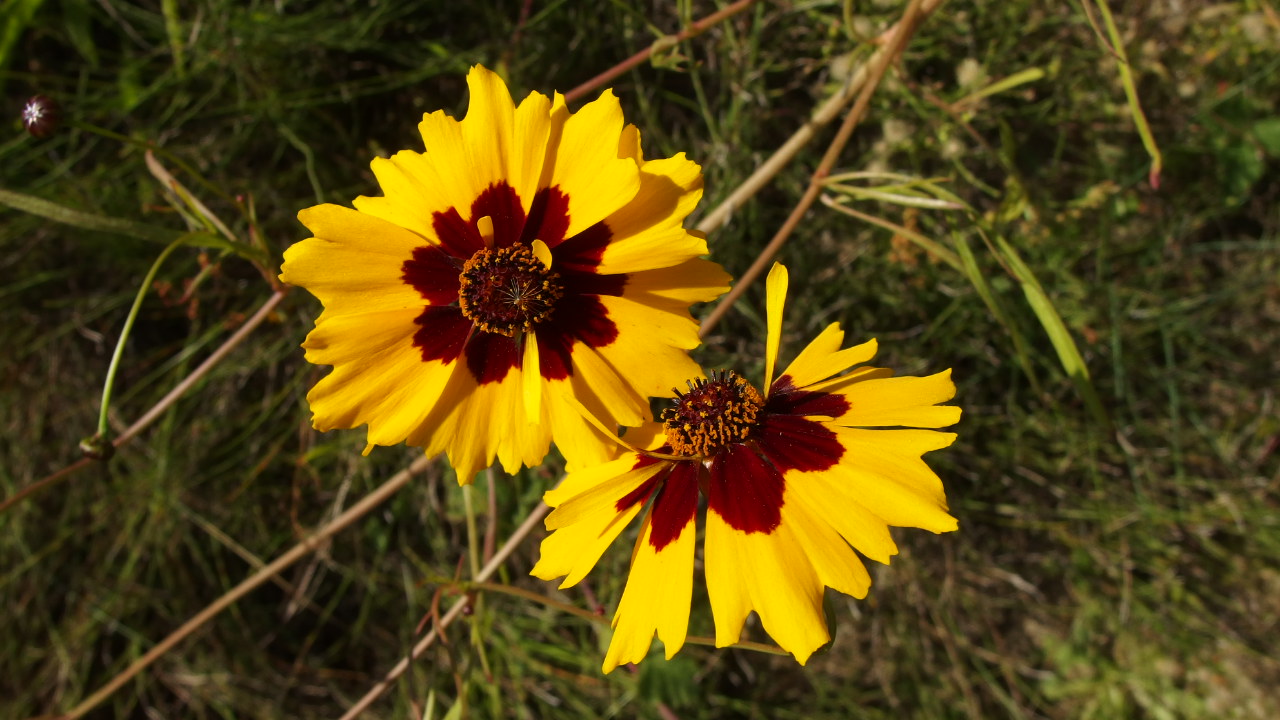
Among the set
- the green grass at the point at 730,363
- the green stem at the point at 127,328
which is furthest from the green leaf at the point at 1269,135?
the green stem at the point at 127,328

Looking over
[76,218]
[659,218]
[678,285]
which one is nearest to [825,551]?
[678,285]

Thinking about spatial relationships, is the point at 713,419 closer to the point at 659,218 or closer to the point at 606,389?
the point at 606,389

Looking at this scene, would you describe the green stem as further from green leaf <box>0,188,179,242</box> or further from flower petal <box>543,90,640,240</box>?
flower petal <box>543,90,640,240</box>

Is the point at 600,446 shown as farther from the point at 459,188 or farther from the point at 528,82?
the point at 528,82

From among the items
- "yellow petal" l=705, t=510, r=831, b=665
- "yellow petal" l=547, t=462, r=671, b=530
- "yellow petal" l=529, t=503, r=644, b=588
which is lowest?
"yellow petal" l=705, t=510, r=831, b=665

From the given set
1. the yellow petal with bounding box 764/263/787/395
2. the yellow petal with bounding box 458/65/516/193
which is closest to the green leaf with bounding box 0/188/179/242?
the yellow petal with bounding box 458/65/516/193

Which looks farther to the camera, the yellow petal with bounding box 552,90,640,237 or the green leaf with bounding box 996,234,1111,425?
the green leaf with bounding box 996,234,1111,425
